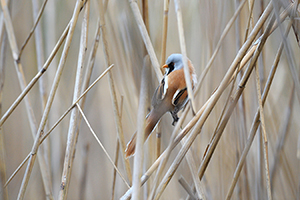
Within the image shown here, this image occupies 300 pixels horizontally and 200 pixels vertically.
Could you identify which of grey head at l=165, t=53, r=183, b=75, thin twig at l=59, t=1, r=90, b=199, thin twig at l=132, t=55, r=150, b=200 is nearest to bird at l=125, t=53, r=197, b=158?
grey head at l=165, t=53, r=183, b=75

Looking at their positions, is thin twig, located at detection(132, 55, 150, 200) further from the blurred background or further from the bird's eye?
the bird's eye

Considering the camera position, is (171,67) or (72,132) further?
(171,67)

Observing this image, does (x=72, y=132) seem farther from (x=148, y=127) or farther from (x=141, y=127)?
(x=141, y=127)

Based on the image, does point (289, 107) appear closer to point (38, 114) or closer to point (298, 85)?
point (298, 85)

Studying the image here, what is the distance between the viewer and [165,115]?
43.6 inches

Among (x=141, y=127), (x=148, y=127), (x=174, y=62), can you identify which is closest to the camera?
(x=141, y=127)

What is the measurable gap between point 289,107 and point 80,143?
1.06m

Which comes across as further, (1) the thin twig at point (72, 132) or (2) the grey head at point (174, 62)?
(2) the grey head at point (174, 62)

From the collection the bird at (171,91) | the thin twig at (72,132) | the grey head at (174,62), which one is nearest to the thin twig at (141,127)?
the thin twig at (72,132)

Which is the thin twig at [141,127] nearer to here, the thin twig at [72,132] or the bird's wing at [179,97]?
the thin twig at [72,132]

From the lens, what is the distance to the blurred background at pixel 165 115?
3.44 feet

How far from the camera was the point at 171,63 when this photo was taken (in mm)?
1156

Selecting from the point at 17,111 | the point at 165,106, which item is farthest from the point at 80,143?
the point at 165,106

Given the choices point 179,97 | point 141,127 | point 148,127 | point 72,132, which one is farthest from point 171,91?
point 141,127
